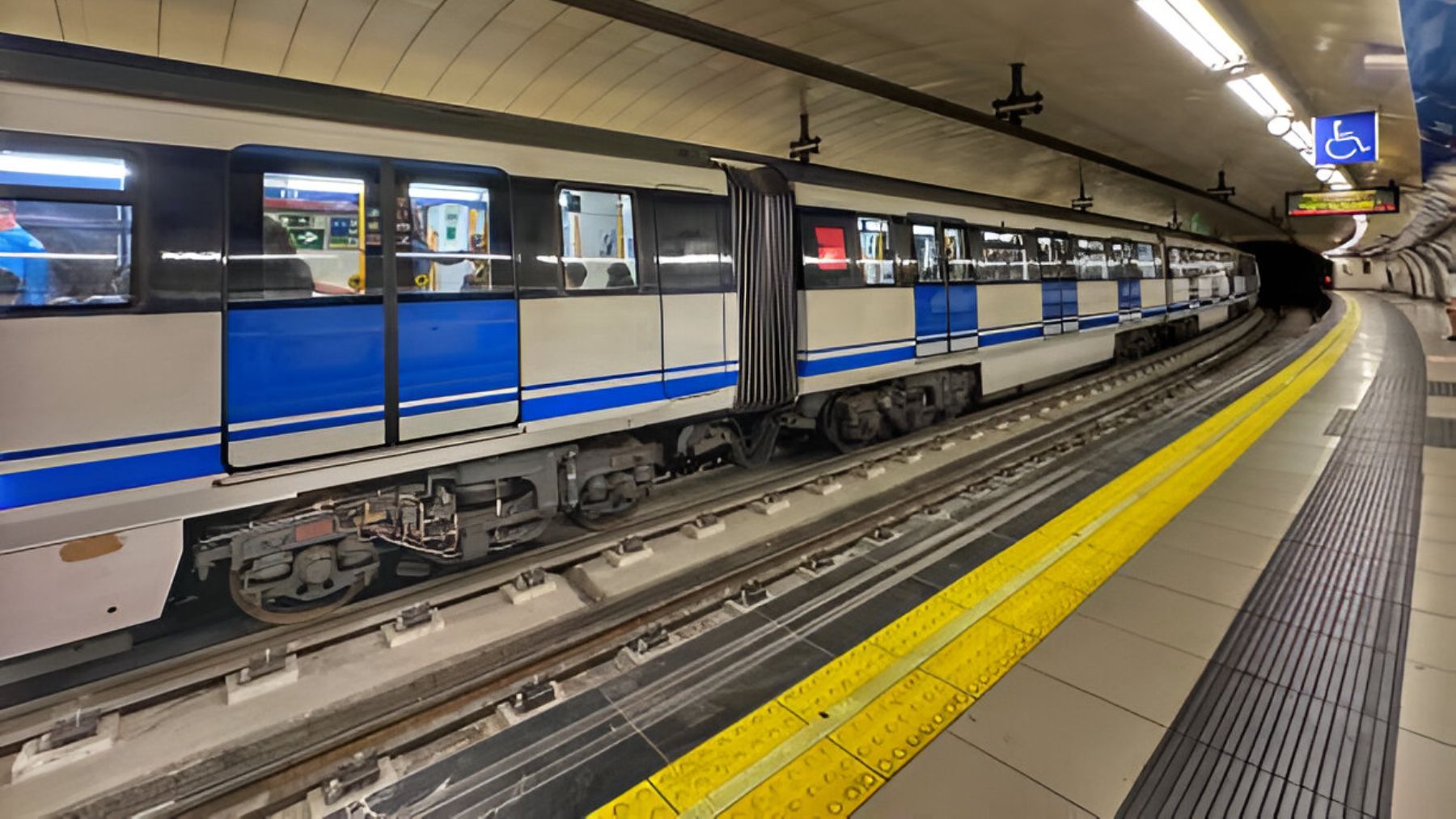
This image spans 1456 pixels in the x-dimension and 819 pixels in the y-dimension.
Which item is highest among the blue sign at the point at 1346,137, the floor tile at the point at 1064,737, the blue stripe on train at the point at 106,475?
the blue sign at the point at 1346,137

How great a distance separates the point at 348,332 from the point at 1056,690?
4097mm

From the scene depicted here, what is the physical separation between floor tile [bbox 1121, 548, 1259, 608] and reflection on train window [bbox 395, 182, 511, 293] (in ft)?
14.9

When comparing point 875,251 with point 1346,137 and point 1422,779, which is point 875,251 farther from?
point 1346,137

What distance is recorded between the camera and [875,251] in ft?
23.0

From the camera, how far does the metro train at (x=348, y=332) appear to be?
9.54 feet

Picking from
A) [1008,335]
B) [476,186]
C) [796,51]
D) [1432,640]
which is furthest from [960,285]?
[476,186]

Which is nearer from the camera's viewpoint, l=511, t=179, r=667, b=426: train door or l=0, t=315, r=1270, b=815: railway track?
l=0, t=315, r=1270, b=815: railway track

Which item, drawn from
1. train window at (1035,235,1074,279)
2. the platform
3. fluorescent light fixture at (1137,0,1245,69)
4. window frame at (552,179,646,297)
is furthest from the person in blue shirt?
train window at (1035,235,1074,279)

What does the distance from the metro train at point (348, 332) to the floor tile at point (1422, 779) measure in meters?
4.34

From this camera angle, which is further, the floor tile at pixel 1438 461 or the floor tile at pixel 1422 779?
the floor tile at pixel 1438 461

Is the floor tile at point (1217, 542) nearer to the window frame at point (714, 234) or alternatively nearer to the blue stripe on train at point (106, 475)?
the window frame at point (714, 234)

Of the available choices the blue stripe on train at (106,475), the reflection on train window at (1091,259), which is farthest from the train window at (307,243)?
the reflection on train window at (1091,259)

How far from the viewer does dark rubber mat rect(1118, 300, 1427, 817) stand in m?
2.36

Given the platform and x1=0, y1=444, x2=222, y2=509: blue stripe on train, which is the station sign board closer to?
the platform
